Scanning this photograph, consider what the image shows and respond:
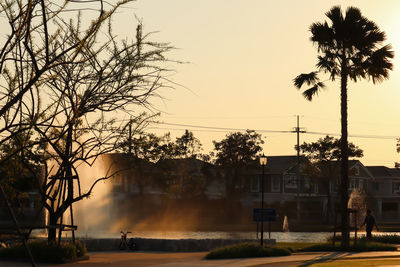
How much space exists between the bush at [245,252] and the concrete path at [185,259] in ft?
1.53

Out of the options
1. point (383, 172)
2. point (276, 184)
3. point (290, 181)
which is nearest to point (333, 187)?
point (290, 181)

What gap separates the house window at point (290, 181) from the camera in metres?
106

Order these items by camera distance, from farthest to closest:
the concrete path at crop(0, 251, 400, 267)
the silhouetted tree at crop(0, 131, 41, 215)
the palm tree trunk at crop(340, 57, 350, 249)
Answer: the palm tree trunk at crop(340, 57, 350, 249) → the concrete path at crop(0, 251, 400, 267) → the silhouetted tree at crop(0, 131, 41, 215)

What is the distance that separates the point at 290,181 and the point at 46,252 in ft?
273

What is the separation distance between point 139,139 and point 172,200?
201 ft

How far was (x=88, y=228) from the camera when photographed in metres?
47.2

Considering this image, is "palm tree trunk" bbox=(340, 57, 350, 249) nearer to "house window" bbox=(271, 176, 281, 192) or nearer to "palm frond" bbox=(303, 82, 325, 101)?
"palm frond" bbox=(303, 82, 325, 101)

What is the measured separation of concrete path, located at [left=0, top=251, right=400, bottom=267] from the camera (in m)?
24.1

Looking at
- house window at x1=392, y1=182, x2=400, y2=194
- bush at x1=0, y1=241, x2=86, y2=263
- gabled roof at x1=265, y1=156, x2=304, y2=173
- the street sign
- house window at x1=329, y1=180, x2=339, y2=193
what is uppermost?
gabled roof at x1=265, y1=156, x2=304, y2=173

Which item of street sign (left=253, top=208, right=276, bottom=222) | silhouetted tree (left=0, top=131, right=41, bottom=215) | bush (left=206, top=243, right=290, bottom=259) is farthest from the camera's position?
street sign (left=253, top=208, right=276, bottom=222)

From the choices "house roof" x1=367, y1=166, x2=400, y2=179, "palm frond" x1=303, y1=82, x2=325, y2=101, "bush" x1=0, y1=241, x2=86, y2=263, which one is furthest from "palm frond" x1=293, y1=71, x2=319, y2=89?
"house roof" x1=367, y1=166, x2=400, y2=179

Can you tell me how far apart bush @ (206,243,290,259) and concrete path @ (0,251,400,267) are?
465 millimetres

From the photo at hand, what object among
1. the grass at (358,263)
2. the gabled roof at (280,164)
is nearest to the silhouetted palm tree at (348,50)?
the grass at (358,263)

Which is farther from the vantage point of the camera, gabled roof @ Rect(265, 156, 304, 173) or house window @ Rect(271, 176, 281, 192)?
gabled roof @ Rect(265, 156, 304, 173)
